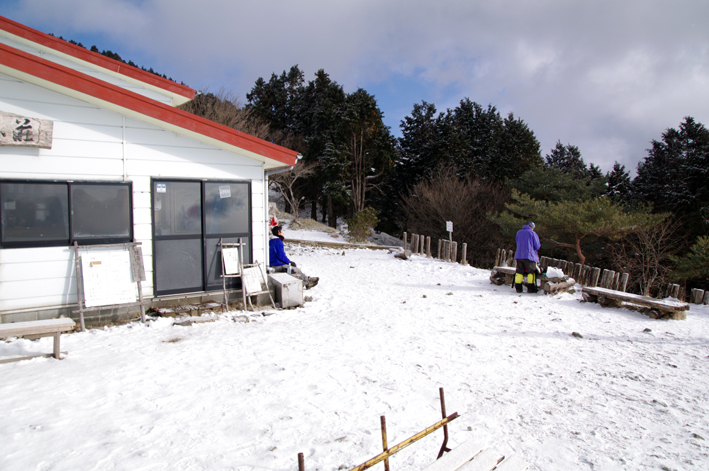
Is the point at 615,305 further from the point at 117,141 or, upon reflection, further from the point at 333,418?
the point at 117,141

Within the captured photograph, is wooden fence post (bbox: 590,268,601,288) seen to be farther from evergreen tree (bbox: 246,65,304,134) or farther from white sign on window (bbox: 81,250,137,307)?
evergreen tree (bbox: 246,65,304,134)

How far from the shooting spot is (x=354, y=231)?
74.8 ft

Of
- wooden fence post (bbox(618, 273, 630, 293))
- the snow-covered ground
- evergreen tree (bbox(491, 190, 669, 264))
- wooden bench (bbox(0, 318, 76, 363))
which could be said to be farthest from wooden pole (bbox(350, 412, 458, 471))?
evergreen tree (bbox(491, 190, 669, 264))

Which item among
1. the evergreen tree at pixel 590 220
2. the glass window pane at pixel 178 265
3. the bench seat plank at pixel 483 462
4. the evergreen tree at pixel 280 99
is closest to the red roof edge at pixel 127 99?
the glass window pane at pixel 178 265

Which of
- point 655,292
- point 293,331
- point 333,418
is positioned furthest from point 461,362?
point 655,292

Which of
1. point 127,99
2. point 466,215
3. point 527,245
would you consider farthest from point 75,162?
point 466,215

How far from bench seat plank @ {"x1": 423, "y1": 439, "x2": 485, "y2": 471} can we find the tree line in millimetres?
14608

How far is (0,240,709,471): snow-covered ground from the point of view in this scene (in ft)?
9.81

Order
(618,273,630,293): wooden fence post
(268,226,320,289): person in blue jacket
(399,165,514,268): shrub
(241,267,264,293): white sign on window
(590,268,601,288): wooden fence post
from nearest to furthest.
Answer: (241,267,264,293): white sign on window
(268,226,320,289): person in blue jacket
(618,273,630,293): wooden fence post
(590,268,601,288): wooden fence post
(399,165,514,268): shrub

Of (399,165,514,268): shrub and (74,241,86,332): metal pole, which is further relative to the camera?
(399,165,514,268): shrub

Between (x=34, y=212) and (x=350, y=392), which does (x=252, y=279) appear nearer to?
(x=34, y=212)

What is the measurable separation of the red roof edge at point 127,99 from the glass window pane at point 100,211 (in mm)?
1255

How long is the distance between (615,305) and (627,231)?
9.06m

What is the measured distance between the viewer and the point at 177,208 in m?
6.57
